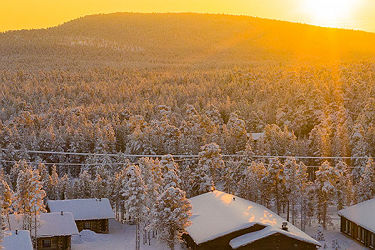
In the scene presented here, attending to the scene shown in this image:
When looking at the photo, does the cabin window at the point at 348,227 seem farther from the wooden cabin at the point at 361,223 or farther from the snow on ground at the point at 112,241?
the snow on ground at the point at 112,241

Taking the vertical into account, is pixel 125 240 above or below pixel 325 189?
below

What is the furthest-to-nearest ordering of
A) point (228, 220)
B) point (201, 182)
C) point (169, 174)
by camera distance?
point (201, 182), point (169, 174), point (228, 220)

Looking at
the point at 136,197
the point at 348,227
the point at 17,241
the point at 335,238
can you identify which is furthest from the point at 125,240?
the point at 348,227

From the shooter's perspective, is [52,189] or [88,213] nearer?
[88,213]

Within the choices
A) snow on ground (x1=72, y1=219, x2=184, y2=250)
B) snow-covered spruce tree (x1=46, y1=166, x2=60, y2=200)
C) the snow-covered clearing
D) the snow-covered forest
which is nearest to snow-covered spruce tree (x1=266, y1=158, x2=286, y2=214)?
the snow-covered forest

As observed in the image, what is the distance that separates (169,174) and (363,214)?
21.7 meters

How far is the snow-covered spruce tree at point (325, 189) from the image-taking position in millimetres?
68438

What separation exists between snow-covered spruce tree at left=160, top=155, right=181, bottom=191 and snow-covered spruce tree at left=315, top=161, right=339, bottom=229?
1714 centimetres

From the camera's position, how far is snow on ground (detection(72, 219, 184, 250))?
59.9 meters

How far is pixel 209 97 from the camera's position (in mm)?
189750

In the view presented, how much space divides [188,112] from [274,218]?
89688mm

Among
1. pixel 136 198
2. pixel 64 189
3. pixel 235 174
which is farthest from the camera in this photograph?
pixel 64 189

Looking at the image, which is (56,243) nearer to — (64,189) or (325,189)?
(64,189)

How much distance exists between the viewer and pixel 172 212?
48469mm
